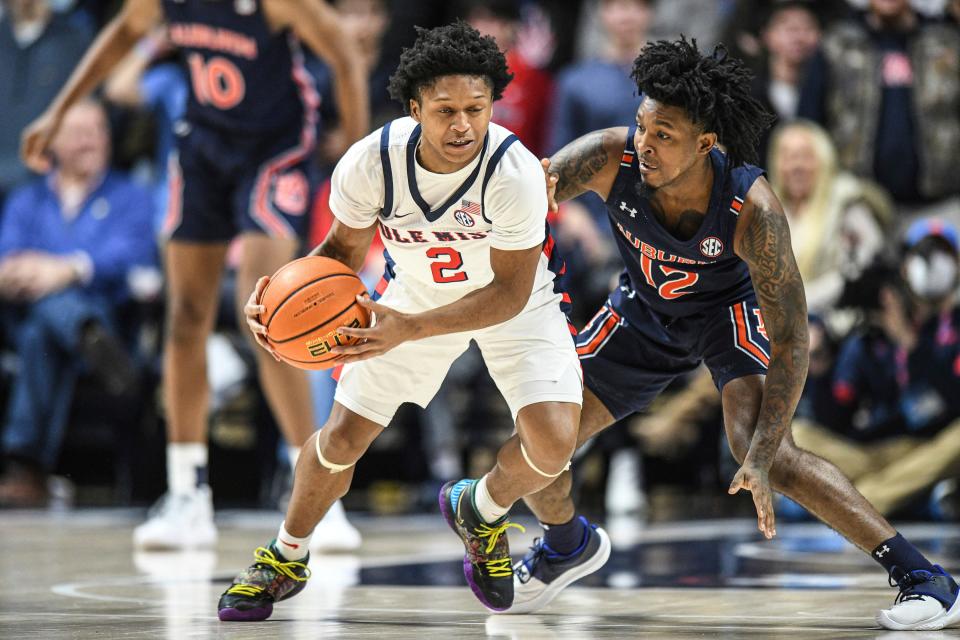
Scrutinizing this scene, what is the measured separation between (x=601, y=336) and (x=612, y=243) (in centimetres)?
384

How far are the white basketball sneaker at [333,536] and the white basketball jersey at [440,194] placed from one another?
6.48 ft

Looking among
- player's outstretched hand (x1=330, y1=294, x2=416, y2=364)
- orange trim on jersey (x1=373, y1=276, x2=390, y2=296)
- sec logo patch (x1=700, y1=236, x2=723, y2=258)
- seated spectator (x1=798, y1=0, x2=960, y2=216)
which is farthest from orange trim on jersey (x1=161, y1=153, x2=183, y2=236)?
seated spectator (x1=798, y1=0, x2=960, y2=216)

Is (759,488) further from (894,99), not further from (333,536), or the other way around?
(894,99)

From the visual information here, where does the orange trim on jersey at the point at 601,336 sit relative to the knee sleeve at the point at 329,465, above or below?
above

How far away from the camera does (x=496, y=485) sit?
4.21 m

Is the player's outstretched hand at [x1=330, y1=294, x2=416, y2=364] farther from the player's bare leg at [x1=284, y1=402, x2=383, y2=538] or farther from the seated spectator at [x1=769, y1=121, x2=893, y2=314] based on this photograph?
the seated spectator at [x1=769, y1=121, x2=893, y2=314]

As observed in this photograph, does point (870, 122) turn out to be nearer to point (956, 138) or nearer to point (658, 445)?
point (956, 138)

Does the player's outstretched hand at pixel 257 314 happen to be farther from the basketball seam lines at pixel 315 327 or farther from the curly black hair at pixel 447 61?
the curly black hair at pixel 447 61

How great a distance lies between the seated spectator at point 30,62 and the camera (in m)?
9.73

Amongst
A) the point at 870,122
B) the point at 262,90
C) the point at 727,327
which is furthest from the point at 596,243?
the point at 727,327

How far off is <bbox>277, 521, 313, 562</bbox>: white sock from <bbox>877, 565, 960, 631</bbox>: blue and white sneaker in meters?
1.60

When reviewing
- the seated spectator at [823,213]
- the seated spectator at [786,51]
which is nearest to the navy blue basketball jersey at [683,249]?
the seated spectator at [823,213]

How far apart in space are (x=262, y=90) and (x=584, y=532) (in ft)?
8.74

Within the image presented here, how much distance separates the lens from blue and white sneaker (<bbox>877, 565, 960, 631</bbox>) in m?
3.72
